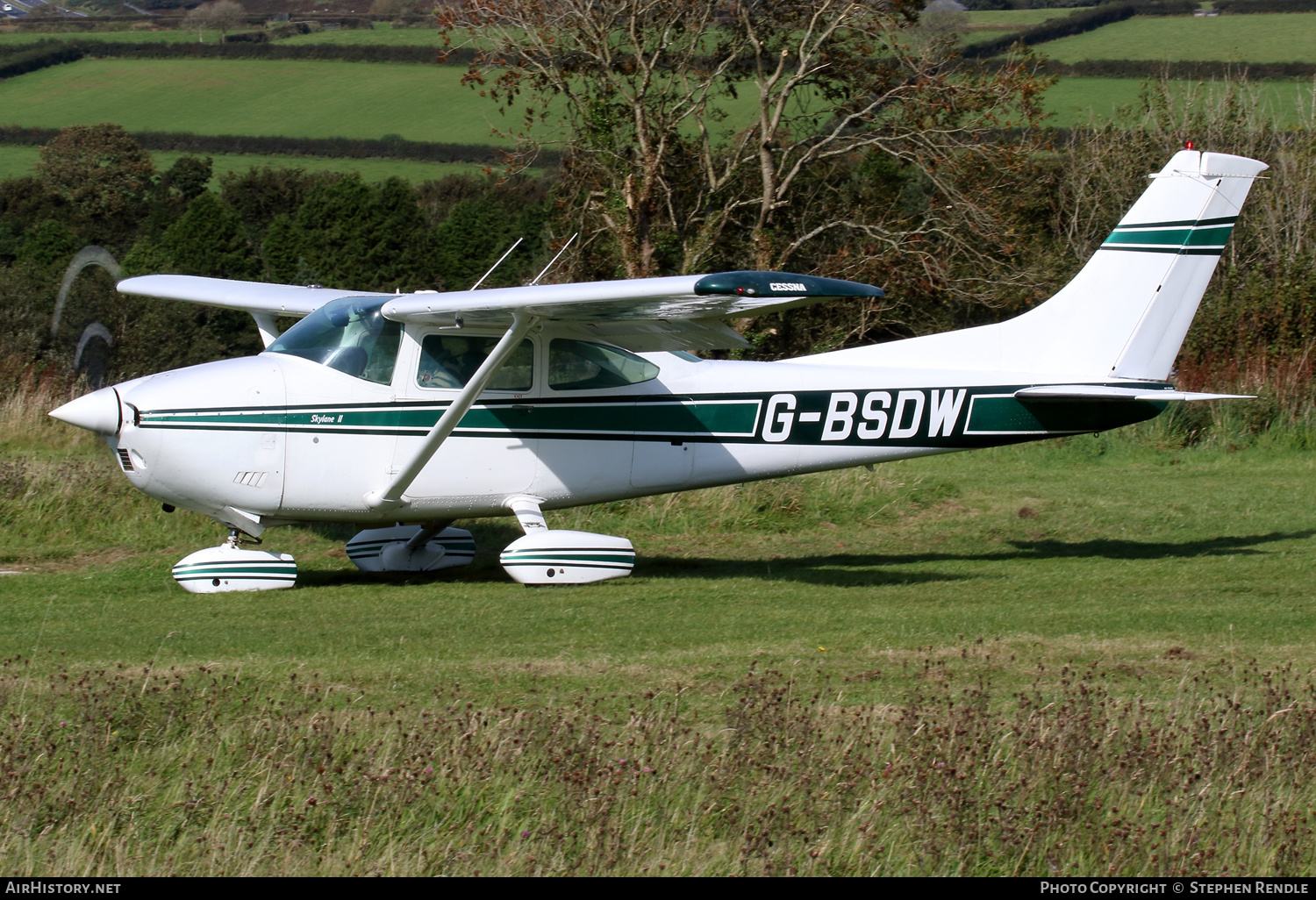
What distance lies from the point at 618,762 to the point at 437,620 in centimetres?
351

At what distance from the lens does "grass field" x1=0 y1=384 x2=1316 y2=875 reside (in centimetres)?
442

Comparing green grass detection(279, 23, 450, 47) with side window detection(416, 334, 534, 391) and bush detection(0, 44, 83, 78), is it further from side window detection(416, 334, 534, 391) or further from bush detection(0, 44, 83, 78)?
side window detection(416, 334, 534, 391)

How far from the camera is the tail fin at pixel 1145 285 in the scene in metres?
9.98

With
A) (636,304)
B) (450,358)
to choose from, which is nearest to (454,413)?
(450,358)

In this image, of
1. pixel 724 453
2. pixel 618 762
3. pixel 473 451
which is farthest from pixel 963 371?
pixel 618 762

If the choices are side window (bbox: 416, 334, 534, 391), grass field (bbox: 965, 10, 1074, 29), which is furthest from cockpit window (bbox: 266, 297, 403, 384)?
grass field (bbox: 965, 10, 1074, 29)

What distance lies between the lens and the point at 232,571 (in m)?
8.88

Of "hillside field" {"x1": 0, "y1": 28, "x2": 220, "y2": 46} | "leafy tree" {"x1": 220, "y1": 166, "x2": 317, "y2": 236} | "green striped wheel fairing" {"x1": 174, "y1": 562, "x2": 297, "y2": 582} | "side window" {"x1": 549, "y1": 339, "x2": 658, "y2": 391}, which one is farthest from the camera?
"hillside field" {"x1": 0, "y1": 28, "x2": 220, "y2": 46}

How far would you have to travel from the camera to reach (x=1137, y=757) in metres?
4.91

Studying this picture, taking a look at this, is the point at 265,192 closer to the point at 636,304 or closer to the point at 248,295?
the point at 248,295

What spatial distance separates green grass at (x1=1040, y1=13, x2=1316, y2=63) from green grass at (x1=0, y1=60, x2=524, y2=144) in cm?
2602

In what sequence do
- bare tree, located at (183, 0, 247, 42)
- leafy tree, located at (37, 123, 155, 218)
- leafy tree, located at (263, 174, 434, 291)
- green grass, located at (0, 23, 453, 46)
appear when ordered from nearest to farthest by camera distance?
leafy tree, located at (263, 174, 434, 291)
leafy tree, located at (37, 123, 155, 218)
green grass, located at (0, 23, 453, 46)
bare tree, located at (183, 0, 247, 42)

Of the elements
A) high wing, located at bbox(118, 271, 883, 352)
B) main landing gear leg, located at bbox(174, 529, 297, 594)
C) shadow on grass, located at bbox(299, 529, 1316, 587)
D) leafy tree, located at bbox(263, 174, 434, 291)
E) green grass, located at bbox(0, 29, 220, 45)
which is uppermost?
green grass, located at bbox(0, 29, 220, 45)

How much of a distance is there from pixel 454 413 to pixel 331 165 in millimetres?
46485
